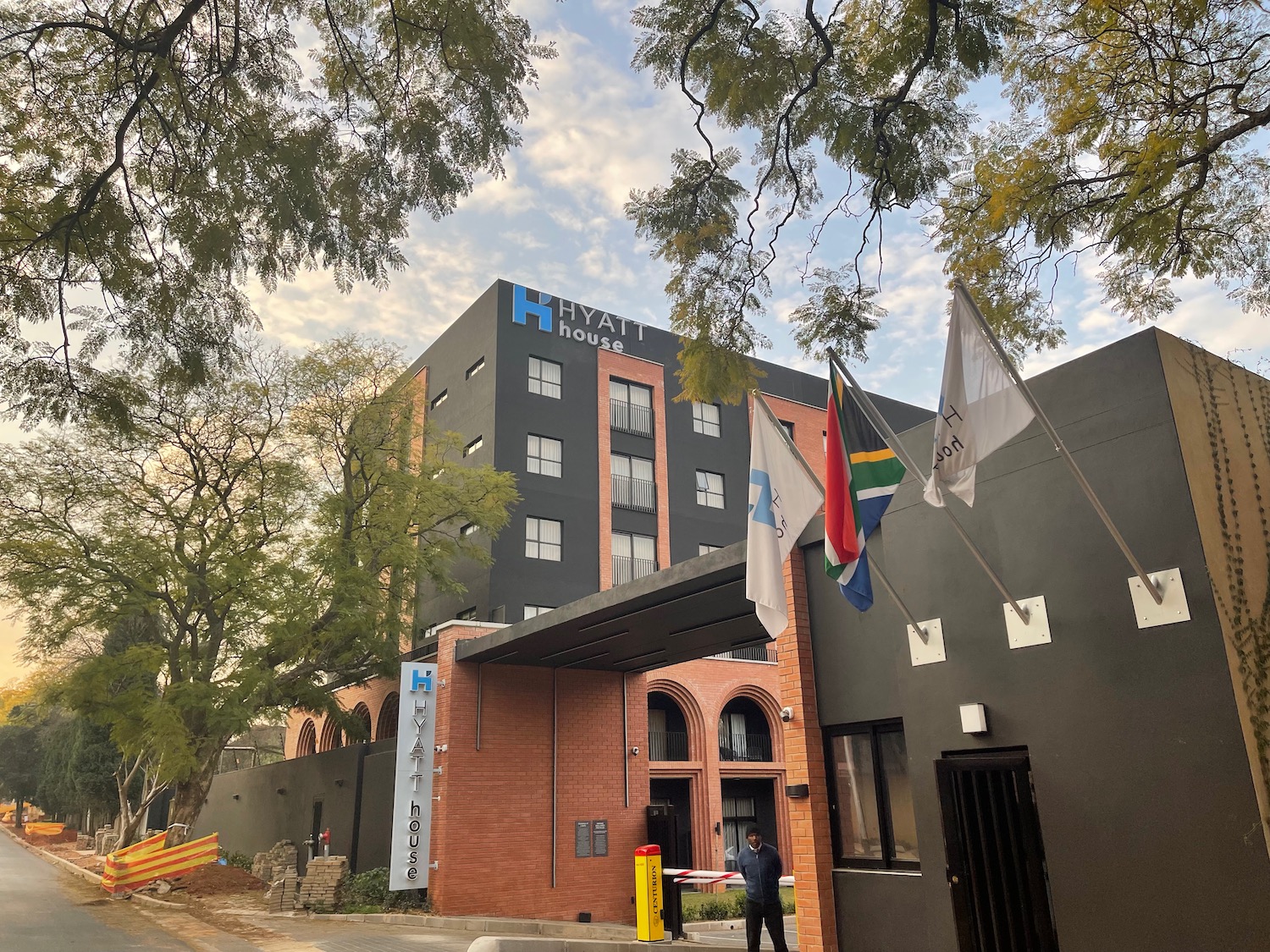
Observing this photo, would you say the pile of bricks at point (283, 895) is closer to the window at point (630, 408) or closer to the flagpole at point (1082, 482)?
the window at point (630, 408)

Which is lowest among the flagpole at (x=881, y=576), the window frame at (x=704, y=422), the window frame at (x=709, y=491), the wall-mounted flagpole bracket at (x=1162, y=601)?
the wall-mounted flagpole bracket at (x=1162, y=601)

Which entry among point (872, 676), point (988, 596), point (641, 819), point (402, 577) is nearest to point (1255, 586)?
point (988, 596)

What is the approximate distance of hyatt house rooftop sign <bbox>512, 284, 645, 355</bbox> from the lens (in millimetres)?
26766

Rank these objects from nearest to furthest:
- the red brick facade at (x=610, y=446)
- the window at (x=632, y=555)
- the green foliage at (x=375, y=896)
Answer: the green foliage at (x=375, y=896) → the red brick facade at (x=610, y=446) → the window at (x=632, y=555)

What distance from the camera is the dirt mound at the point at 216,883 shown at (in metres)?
20.5

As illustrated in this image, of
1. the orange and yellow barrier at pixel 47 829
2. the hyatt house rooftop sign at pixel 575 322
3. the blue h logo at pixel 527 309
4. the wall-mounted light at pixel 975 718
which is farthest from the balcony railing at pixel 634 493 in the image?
the orange and yellow barrier at pixel 47 829

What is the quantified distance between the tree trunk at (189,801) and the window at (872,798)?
1700 centimetres

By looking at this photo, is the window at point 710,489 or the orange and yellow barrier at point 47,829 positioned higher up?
the window at point 710,489

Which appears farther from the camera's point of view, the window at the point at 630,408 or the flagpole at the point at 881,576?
the window at the point at 630,408

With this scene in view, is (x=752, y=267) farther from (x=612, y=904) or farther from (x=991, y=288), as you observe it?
(x=612, y=904)

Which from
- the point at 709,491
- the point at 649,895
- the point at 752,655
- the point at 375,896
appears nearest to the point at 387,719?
the point at 375,896

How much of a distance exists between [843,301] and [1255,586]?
4472 mm

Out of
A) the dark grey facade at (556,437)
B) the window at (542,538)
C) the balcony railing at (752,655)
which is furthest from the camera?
the balcony railing at (752,655)

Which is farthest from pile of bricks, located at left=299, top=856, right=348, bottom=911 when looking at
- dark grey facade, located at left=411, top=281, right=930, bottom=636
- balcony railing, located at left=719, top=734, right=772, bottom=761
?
balcony railing, located at left=719, top=734, right=772, bottom=761
